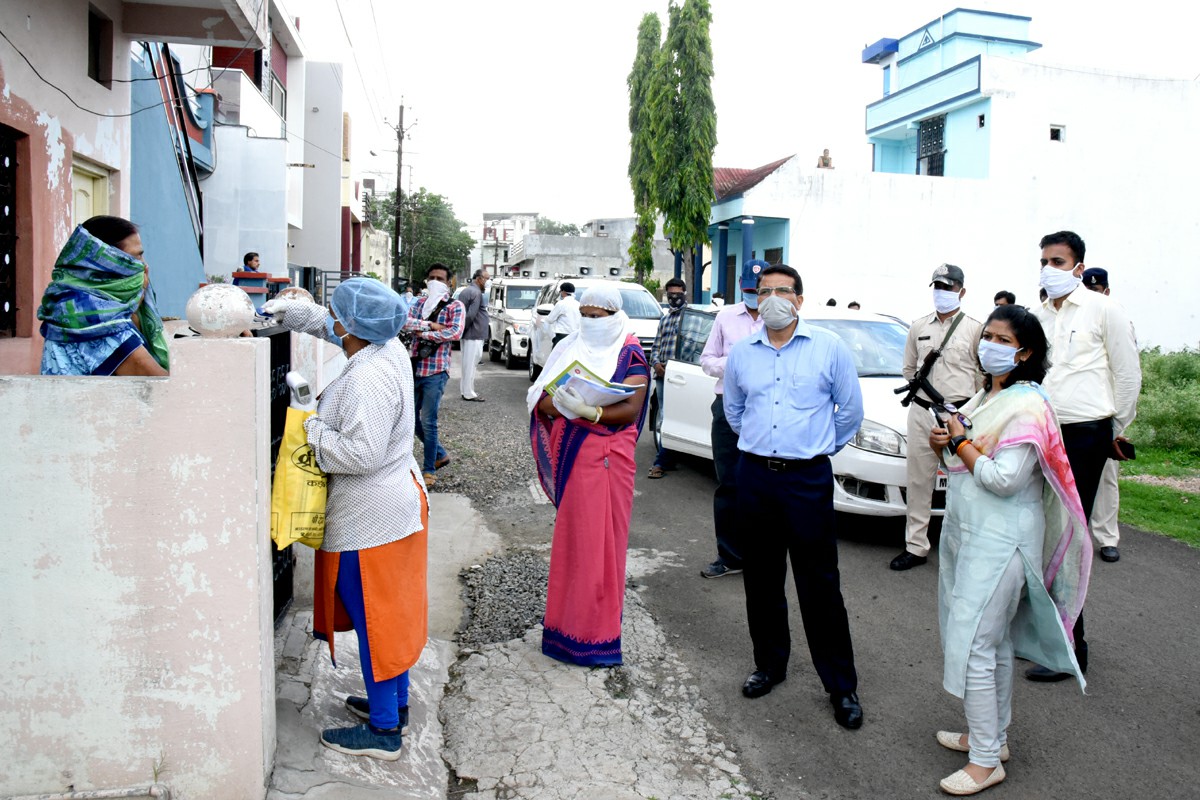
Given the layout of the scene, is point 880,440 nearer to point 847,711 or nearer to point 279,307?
point 847,711

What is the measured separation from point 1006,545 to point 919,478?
2.80 metres

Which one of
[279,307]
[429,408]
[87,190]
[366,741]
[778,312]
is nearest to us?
[366,741]

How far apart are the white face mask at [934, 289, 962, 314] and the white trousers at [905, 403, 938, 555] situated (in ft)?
2.22

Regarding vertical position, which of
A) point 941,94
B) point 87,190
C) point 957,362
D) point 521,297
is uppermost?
point 941,94

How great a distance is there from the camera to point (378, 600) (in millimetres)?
3318

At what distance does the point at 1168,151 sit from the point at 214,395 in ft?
86.4

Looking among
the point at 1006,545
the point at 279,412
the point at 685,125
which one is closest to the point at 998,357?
the point at 1006,545

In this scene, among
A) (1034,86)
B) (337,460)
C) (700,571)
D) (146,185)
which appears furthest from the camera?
(1034,86)

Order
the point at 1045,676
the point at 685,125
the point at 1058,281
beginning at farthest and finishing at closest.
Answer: the point at 685,125 → the point at 1058,281 → the point at 1045,676

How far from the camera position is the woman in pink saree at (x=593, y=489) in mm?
4523

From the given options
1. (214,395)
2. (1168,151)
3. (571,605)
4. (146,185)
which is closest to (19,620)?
(214,395)

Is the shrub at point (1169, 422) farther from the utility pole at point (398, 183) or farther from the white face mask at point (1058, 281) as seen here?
the utility pole at point (398, 183)

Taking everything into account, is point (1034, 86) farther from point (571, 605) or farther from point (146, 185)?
point (571, 605)

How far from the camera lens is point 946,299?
621cm
